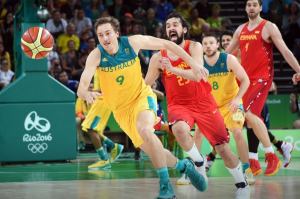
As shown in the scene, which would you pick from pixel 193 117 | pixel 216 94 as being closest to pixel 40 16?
pixel 216 94

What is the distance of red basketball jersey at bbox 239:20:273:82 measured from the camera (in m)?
6.56

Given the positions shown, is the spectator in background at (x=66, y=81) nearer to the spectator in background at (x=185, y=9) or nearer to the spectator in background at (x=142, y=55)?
the spectator in background at (x=142, y=55)

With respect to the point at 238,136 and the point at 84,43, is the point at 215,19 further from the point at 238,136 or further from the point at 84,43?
the point at 238,136

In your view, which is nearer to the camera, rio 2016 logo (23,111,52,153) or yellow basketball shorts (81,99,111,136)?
yellow basketball shorts (81,99,111,136)

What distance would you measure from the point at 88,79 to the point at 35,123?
4583 millimetres

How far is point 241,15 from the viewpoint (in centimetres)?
1625

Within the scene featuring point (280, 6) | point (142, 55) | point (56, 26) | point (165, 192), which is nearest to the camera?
point (165, 192)

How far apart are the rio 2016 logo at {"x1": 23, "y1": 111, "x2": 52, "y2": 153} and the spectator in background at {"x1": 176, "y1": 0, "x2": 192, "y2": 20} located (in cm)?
745

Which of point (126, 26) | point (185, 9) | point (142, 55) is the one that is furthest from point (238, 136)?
point (185, 9)

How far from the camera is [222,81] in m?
6.43

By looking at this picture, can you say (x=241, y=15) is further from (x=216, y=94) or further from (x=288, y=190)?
(x=288, y=190)

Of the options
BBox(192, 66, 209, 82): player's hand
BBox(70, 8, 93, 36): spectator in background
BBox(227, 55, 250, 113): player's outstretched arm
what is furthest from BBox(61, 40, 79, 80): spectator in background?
BBox(192, 66, 209, 82): player's hand

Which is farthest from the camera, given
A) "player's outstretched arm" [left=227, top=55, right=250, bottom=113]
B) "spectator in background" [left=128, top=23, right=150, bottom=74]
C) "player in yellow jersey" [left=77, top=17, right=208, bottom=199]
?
Result: "spectator in background" [left=128, top=23, right=150, bottom=74]

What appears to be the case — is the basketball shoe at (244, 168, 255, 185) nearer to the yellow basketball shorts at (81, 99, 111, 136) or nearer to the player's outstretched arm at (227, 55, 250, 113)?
the player's outstretched arm at (227, 55, 250, 113)
